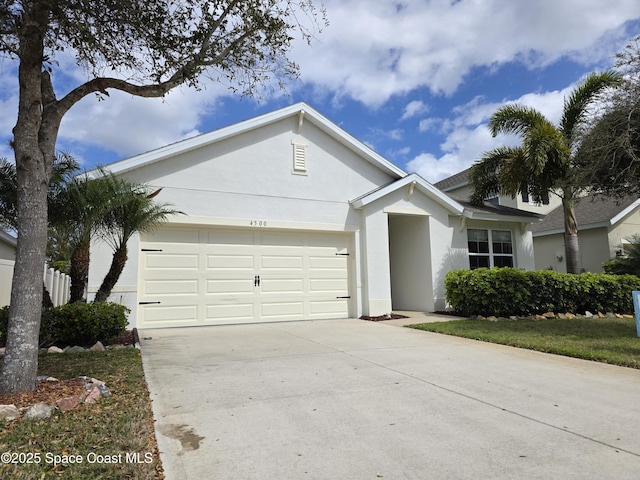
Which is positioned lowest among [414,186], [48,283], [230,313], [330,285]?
[230,313]

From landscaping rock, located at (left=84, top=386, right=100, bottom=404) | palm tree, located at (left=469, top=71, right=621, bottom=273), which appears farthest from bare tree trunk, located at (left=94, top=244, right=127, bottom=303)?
palm tree, located at (left=469, top=71, right=621, bottom=273)

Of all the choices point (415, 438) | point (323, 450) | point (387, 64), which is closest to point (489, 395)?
point (415, 438)

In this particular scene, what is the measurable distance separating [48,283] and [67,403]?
814cm

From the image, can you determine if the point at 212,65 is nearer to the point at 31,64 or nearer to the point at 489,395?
the point at 31,64

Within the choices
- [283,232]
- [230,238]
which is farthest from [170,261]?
[283,232]

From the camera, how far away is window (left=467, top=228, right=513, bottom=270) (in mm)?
14422

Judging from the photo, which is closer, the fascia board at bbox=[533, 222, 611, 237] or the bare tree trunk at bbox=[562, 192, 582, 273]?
the bare tree trunk at bbox=[562, 192, 582, 273]

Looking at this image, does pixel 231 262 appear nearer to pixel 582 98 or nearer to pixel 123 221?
pixel 123 221

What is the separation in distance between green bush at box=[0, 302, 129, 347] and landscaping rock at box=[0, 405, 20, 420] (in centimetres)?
380

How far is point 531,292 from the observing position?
38.5ft

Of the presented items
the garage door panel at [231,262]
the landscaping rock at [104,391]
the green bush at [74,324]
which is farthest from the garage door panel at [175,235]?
the landscaping rock at [104,391]

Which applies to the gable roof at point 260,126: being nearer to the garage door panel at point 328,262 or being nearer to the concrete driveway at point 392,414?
the garage door panel at point 328,262

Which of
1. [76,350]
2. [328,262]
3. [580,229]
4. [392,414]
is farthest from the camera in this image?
[580,229]

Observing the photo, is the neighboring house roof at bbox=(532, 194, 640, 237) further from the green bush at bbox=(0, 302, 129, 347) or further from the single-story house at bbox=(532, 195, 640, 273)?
the green bush at bbox=(0, 302, 129, 347)
